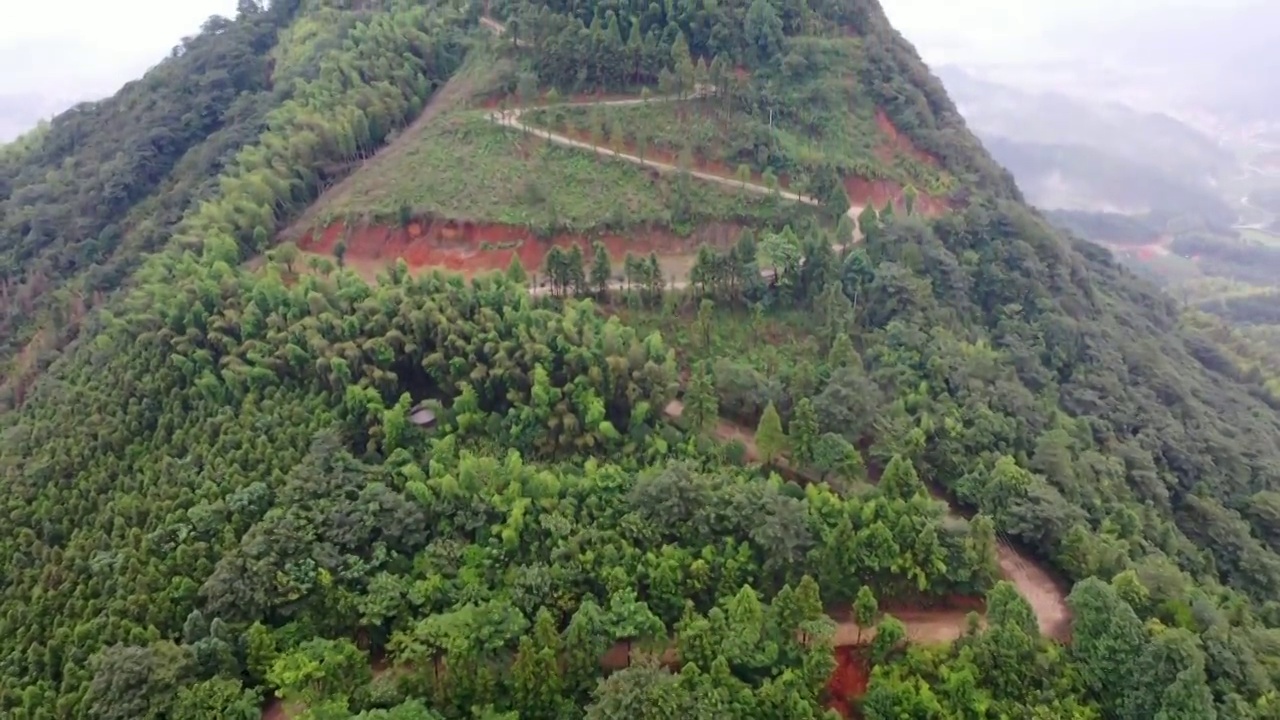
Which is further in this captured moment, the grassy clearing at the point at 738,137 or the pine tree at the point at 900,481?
the grassy clearing at the point at 738,137

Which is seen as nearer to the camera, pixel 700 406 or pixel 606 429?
pixel 606 429

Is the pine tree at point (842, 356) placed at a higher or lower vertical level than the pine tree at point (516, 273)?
lower

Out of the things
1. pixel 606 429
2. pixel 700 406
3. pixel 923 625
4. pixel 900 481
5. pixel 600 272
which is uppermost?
pixel 600 272

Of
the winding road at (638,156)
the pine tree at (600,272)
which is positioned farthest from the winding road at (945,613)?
the winding road at (638,156)

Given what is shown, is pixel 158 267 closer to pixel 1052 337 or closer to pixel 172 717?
pixel 172 717

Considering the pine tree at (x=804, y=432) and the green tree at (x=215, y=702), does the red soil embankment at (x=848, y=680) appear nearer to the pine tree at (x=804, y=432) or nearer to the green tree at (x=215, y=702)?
the pine tree at (x=804, y=432)

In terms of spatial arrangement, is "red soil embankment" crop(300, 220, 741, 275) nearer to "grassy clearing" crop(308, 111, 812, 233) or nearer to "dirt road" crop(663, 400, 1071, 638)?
"grassy clearing" crop(308, 111, 812, 233)

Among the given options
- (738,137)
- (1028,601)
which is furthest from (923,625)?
(738,137)

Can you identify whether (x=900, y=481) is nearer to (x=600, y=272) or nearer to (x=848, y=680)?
(x=848, y=680)
